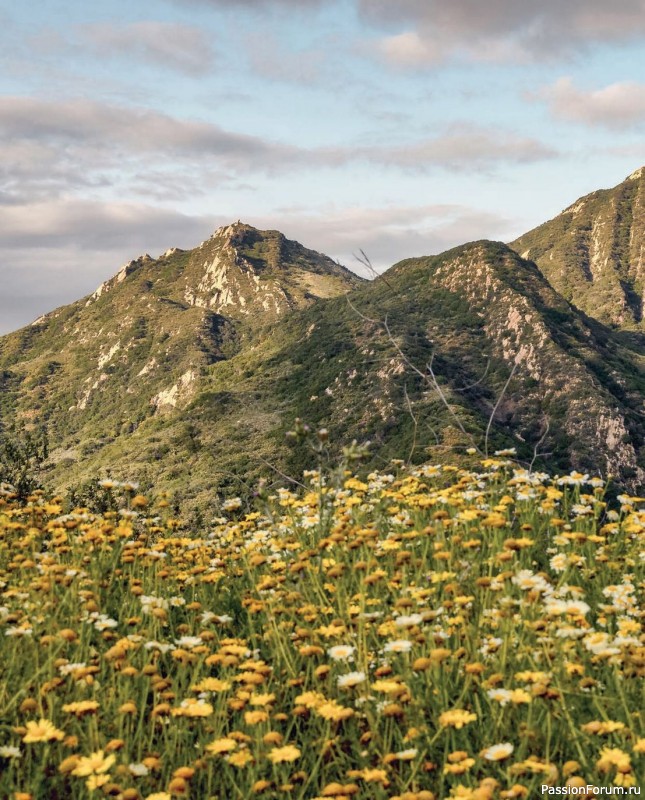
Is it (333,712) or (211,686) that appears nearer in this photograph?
(333,712)

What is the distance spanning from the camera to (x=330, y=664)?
188 inches

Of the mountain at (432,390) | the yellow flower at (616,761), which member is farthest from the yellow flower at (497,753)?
the mountain at (432,390)

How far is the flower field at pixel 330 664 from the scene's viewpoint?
12.1 feet

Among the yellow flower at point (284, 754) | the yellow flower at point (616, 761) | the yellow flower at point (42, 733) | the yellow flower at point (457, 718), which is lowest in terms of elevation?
the yellow flower at point (616, 761)

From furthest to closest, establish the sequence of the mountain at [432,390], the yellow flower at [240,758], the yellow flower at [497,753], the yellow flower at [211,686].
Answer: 1. the mountain at [432,390]
2. the yellow flower at [211,686]
3. the yellow flower at [240,758]
4. the yellow flower at [497,753]

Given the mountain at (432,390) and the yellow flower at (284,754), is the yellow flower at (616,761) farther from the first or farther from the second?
the mountain at (432,390)

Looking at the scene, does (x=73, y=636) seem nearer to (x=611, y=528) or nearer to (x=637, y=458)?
(x=611, y=528)

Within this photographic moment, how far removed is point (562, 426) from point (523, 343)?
30.9 metres

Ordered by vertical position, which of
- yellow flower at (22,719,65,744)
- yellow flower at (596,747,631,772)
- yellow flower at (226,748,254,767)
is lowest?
yellow flower at (596,747,631,772)

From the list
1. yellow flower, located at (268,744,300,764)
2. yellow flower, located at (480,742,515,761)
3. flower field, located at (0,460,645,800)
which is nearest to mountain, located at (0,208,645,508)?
flower field, located at (0,460,645,800)

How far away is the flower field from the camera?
3682 millimetres

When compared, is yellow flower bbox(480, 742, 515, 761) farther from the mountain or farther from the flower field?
the mountain

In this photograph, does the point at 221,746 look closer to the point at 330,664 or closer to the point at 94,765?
the point at 94,765

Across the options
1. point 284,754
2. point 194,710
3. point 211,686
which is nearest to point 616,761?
Result: point 284,754
